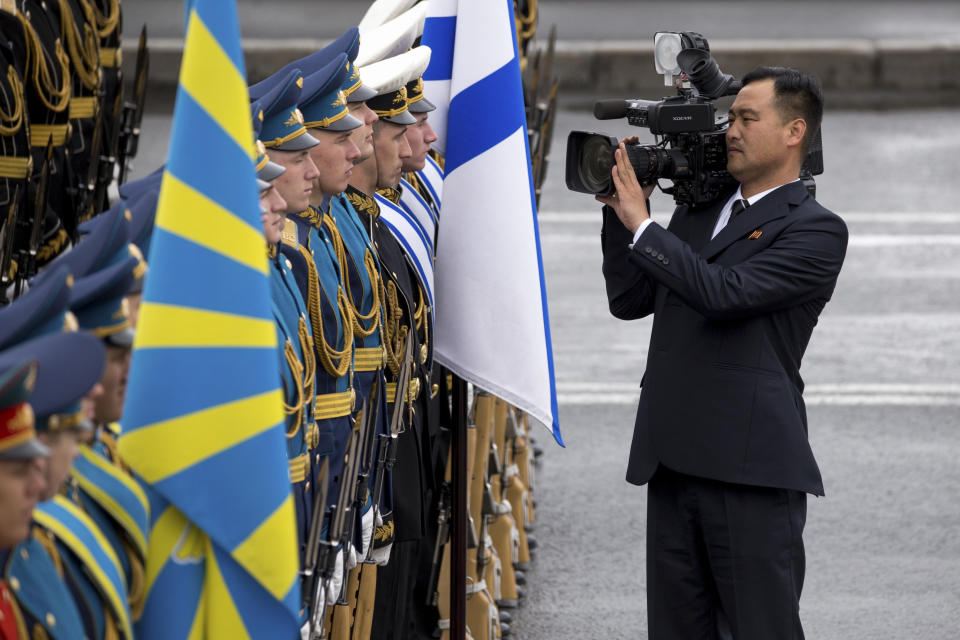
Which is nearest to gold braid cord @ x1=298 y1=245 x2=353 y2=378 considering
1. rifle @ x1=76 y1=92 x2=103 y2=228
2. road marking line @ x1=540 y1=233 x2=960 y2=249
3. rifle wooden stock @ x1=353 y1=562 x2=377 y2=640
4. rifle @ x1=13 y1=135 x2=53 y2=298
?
rifle wooden stock @ x1=353 y1=562 x2=377 y2=640

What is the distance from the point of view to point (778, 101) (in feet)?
12.3

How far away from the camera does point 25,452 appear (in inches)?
77.9

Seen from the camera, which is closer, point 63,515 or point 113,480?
point 63,515

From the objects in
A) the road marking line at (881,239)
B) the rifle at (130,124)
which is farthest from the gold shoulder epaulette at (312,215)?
the road marking line at (881,239)

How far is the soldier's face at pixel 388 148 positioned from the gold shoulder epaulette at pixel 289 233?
0.60 m

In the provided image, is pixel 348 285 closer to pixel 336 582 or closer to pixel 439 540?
pixel 336 582

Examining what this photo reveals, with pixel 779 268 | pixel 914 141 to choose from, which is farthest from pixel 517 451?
pixel 914 141

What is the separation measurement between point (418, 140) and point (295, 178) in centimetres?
88

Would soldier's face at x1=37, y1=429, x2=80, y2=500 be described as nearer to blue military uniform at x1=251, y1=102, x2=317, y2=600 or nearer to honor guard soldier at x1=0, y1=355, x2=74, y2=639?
honor guard soldier at x1=0, y1=355, x2=74, y2=639

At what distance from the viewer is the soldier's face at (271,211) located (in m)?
2.77

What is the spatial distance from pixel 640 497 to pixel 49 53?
2.80 meters

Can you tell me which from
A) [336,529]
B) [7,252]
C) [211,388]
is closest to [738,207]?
[336,529]

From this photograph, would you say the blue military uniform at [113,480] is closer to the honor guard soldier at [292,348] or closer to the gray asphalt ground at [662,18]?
the honor guard soldier at [292,348]

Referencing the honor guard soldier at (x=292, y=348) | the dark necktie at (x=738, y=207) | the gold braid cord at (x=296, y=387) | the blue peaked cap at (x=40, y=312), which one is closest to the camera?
the blue peaked cap at (x=40, y=312)
